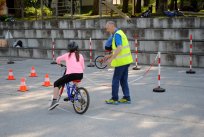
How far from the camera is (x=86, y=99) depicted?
8.34 metres

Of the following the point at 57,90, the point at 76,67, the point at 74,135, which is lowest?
the point at 74,135

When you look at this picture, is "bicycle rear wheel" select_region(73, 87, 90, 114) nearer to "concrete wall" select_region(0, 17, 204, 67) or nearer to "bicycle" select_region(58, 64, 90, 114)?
"bicycle" select_region(58, 64, 90, 114)

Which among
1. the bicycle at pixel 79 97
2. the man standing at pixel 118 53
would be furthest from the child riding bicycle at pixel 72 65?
the man standing at pixel 118 53

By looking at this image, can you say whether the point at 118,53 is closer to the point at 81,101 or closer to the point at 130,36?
the point at 81,101

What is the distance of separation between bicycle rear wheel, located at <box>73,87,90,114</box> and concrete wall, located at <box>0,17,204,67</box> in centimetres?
941

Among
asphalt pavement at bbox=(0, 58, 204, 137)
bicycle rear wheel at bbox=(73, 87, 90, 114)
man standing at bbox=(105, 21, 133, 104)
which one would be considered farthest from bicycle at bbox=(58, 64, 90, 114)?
man standing at bbox=(105, 21, 133, 104)

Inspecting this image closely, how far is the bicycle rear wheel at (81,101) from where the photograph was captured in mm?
8344

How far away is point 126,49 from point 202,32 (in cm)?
990

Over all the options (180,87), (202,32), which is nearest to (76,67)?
(180,87)

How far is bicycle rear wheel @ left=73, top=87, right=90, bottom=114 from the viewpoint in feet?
27.4

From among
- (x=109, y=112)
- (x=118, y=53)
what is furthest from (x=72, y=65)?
(x=109, y=112)

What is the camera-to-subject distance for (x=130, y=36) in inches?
787

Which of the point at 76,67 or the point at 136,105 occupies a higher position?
the point at 76,67

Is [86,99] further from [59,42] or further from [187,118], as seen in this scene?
[59,42]
